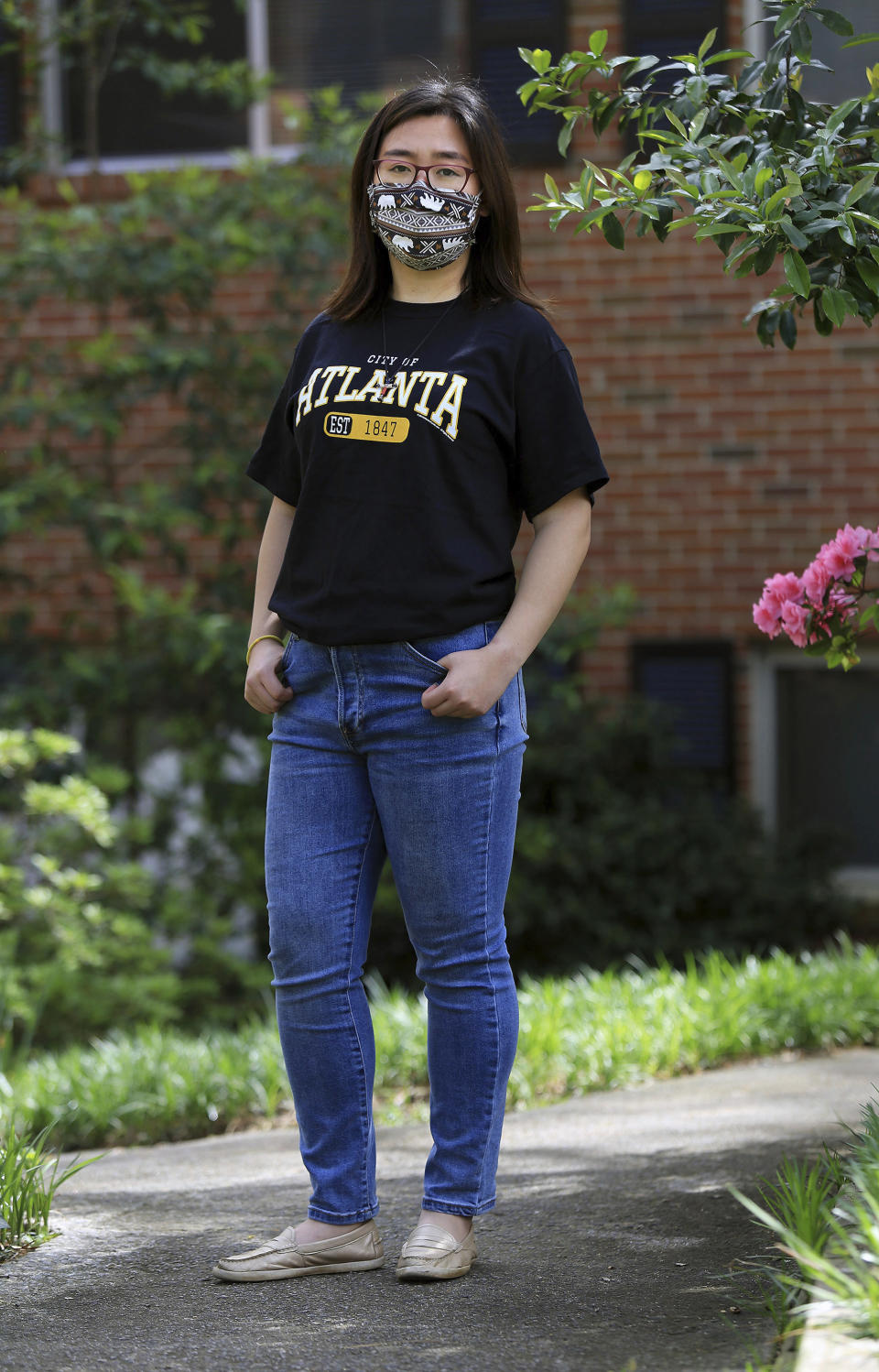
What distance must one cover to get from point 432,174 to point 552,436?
47cm

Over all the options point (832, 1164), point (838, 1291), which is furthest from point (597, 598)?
point (838, 1291)

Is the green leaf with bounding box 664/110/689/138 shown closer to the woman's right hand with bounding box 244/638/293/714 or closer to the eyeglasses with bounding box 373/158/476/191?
the eyeglasses with bounding box 373/158/476/191

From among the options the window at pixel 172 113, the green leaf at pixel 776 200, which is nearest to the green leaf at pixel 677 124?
the green leaf at pixel 776 200

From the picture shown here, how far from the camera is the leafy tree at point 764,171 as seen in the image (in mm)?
2432

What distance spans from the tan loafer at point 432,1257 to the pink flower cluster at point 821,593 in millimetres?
1256

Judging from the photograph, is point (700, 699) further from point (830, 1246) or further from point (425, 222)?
point (830, 1246)

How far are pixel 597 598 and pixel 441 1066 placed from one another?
3.92m

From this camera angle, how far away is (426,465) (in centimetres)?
235

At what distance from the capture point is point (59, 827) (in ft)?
17.3

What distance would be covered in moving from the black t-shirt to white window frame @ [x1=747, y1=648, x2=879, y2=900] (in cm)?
421

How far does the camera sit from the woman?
2365mm

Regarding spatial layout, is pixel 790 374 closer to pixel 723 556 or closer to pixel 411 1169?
pixel 723 556

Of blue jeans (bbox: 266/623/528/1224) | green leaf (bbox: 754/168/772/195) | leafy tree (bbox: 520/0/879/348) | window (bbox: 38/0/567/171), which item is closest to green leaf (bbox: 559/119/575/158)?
leafy tree (bbox: 520/0/879/348)

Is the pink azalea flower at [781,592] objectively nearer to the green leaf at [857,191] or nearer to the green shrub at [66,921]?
the green leaf at [857,191]
